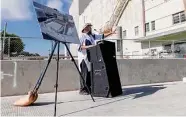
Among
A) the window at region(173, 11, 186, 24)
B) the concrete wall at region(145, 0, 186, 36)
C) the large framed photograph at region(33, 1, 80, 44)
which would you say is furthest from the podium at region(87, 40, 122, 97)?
the window at region(173, 11, 186, 24)

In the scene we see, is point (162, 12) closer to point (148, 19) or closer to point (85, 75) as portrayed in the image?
point (148, 19)

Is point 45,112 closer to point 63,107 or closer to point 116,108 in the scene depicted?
point 63,107

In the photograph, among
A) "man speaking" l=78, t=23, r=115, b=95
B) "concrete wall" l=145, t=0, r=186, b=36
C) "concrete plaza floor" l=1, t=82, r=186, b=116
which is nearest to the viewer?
"concrete plaza floor" l=1, t=82, r=186, b=116

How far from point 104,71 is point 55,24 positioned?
1.74 meters

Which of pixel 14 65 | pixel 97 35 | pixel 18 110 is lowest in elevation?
pixel 18 110

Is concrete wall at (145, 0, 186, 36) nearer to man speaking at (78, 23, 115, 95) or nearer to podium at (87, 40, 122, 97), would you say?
man speaking at (78, 23, 115, 95)

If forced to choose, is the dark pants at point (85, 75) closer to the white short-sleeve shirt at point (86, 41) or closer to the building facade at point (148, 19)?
the white short-sleeve shirt at point (86, 41)

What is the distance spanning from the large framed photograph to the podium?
2.78ft

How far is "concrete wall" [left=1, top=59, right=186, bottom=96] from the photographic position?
7441 mm

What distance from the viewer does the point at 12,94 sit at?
7410mm

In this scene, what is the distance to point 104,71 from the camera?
6.63 metres

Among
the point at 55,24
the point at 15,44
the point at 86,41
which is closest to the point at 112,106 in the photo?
the point at 55,24

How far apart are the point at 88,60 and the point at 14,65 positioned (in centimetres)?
206

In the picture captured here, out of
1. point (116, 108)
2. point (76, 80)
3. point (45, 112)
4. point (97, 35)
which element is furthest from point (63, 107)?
point (76, 80)
